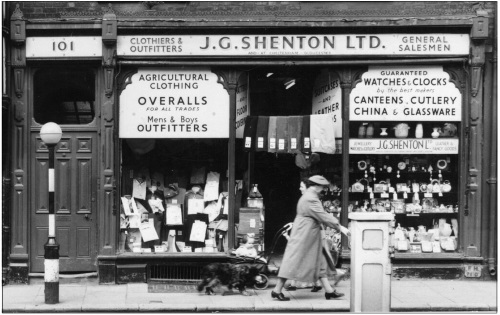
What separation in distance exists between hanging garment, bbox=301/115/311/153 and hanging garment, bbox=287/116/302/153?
0.18 ft

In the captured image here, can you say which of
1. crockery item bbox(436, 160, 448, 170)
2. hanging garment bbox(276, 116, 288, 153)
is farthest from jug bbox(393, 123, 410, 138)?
hanging garment bbox(276, 116, 288, 153)

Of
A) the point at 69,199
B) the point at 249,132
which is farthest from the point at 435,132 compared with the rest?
the point at 69,199

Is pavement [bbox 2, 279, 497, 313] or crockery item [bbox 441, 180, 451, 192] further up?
crockery item [bbox 441, 180, 451, 192]

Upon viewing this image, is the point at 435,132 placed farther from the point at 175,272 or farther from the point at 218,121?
the point at 175,272

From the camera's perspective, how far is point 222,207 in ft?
39.8

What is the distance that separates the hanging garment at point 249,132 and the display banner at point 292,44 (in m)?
1.14

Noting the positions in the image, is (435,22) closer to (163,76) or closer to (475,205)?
(475,205)

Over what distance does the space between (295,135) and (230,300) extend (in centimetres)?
326

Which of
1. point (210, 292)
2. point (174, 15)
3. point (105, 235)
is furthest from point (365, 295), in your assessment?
point (174, 15)

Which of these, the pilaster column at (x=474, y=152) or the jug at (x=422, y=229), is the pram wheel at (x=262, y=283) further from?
the pilaster column at (x=474, y=152)

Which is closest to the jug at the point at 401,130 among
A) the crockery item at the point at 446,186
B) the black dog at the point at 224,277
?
the crockery item at the point at 446,186

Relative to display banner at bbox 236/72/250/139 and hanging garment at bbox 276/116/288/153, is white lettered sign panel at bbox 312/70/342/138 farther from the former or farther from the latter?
display banner at bbox 236/72/250/139

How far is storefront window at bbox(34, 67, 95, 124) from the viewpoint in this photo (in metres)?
11.8

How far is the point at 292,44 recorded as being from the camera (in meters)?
11.6
